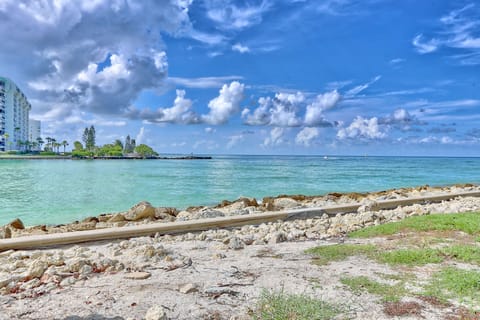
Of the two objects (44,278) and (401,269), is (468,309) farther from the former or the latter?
(44,278)

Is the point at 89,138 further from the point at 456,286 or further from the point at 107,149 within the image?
the point at 456,286

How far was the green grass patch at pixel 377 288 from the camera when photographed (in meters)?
3.69

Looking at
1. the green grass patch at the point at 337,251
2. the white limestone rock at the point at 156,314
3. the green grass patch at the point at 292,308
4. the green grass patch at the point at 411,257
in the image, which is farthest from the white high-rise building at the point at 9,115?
the green grass patch at the point at 292,308

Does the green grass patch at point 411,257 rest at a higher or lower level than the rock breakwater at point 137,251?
higher

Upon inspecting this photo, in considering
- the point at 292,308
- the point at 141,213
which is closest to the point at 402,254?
the point at 292,308

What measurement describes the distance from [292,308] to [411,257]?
2496mm

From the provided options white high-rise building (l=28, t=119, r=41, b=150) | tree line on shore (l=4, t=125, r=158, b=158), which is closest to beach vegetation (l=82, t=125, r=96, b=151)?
tree line on shore (l=4, t=125, r=158, b=158)

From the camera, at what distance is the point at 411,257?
192 inches

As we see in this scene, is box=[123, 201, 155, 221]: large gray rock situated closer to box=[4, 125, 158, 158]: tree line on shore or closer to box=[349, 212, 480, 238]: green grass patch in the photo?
box=[349, 212, 480, 238]: green grass patch

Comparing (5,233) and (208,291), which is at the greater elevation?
(208,291)

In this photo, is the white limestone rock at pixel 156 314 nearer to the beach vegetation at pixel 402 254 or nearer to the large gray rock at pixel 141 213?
the beach vegetation at pixel 402 254

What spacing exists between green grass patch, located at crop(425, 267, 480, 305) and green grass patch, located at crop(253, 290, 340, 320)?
1.30 metres

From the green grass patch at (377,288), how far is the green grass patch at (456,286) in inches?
11.3

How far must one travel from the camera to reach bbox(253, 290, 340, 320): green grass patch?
314 centimetres
